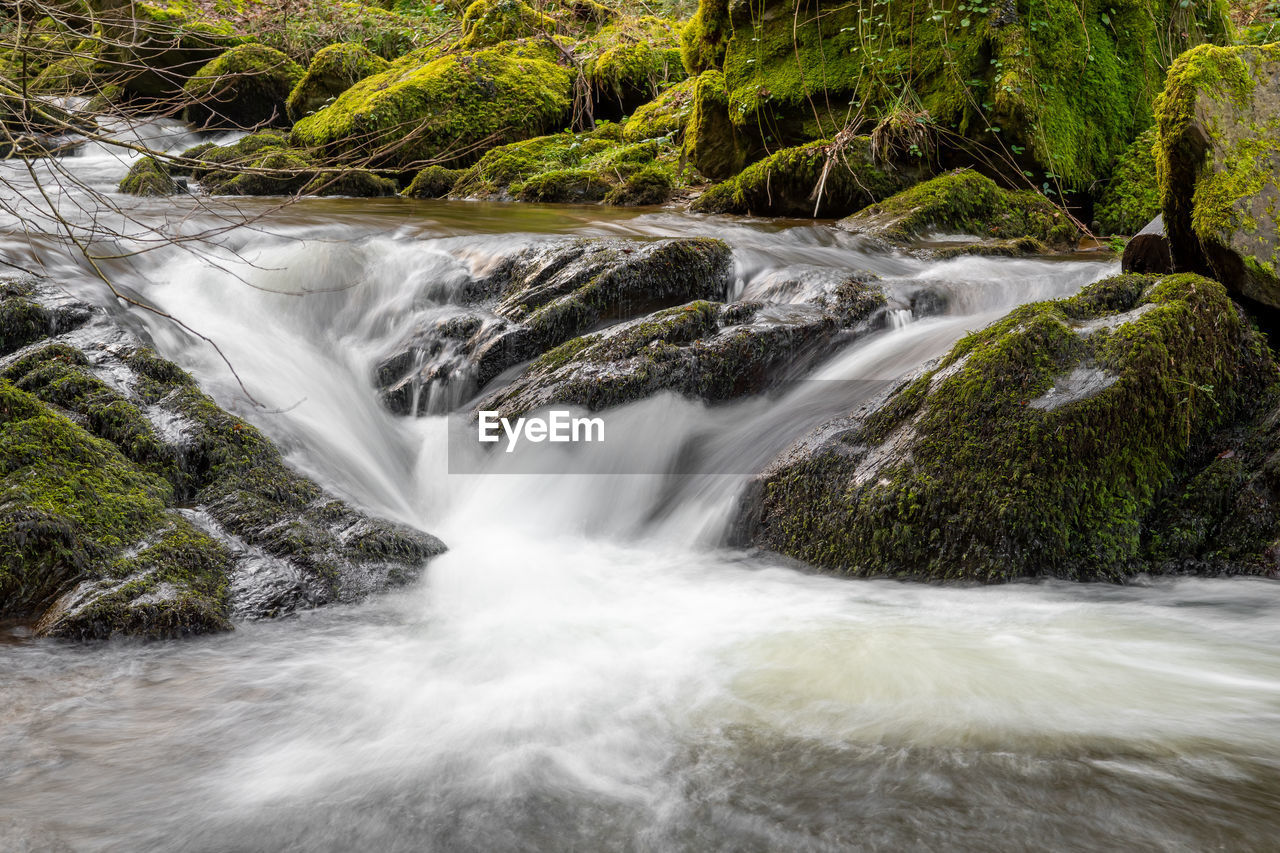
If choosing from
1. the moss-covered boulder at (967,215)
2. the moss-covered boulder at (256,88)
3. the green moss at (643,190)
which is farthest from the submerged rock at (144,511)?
the moss-covered boulder at (256,88)

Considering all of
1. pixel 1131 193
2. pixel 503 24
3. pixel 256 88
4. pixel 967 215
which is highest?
pixel 503 24

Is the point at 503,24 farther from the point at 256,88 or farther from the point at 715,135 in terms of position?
the point at 715,135

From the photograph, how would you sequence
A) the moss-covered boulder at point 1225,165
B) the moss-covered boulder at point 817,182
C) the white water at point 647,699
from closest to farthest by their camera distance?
the white water at point 647,699, the moss-covered boulder at point 1225,165, the moss-covered boulder at point 817,182

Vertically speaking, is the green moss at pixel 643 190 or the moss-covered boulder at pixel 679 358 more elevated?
the green moss at pixel 643 190

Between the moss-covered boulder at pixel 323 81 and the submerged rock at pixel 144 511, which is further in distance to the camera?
the moss-covered boulder at pixel 323 81

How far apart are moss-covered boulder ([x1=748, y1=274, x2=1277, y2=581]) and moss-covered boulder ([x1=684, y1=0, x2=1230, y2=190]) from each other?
470 cm

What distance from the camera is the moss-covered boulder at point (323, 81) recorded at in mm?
13992

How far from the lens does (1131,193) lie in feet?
25.8

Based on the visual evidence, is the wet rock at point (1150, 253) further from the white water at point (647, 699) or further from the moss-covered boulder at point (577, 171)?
the moss-covered boulder at point (577, 171)

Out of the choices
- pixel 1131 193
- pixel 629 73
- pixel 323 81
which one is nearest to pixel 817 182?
pixel 1131 193

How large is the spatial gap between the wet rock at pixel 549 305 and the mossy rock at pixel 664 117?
588 centimetres

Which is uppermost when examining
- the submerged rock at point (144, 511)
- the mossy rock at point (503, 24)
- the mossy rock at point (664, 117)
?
the mossy rock at point (503, 24)

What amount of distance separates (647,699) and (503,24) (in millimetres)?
14113

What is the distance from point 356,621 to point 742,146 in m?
7.64
